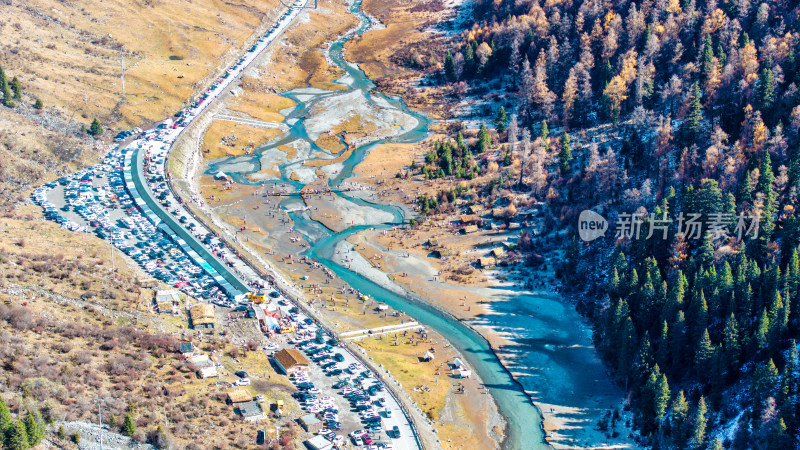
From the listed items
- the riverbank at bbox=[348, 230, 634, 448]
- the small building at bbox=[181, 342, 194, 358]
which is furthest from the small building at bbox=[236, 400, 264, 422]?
the riverbank at bbox=[348, 230, 634, 448]

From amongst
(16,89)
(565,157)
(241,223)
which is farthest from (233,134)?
(565,157)

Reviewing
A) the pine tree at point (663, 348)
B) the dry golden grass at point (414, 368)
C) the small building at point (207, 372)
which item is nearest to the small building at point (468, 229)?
the dry golden grass at point (414, 368)

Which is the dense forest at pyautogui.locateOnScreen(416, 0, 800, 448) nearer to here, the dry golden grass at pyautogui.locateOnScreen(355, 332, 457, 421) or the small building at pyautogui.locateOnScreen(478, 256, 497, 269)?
the small building at pyautogui.locateOnScreen(478, 256, 497, 269)

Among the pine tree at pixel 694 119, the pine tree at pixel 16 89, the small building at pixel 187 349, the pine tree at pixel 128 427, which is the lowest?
the small building at pixel 187 349

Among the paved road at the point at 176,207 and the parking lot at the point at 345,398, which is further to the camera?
the paved road at the point at 176,207

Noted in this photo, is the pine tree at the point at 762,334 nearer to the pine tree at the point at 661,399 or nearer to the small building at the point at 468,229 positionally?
Answer: the pine tree at the point at 661,399

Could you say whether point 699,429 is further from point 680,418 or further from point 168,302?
point 168,302

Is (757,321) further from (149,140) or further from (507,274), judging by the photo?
(149,140)

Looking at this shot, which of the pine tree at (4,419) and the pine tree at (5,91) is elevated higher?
the pine tree at (5,91)

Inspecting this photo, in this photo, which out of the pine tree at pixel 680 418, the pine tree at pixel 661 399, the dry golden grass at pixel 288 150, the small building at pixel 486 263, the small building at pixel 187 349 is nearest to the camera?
the pine tree at pixel 680 418

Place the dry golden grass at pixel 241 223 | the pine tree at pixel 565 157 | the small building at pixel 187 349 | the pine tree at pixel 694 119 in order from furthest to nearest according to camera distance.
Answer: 1. the pine tree at pixel 565 157
2. the dry golden grass at pixel 241 223
3. the pine tree at pixel 694 119
4. the small building at pixel 187 349
